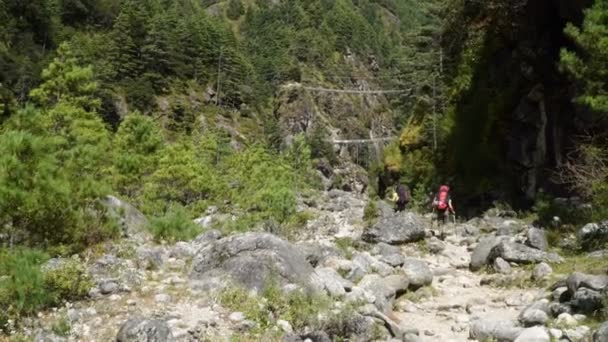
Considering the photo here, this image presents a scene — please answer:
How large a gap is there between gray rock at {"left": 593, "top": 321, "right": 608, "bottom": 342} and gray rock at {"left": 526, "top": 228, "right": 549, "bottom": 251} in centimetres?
687

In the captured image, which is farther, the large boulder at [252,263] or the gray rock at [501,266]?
the gray rock at [501,266]

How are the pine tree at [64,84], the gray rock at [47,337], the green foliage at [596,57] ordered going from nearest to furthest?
the gray rock at [47,337], the green foliage at [596,57], the pine tree at [64,84]

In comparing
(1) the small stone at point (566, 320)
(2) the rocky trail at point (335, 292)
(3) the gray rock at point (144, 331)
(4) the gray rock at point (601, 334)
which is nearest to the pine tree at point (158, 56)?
(2) the rocky trail at point (335, 292)

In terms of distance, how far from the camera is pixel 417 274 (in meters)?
12.2

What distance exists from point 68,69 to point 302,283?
74.4 feet

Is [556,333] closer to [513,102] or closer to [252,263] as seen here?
[252,263]

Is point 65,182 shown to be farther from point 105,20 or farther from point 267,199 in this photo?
point 105,20

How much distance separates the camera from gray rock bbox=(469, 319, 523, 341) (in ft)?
26.4

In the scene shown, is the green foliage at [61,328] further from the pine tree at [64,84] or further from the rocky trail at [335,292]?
the pine tree at [64,84]

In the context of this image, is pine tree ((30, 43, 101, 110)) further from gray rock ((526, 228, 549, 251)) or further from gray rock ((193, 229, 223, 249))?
gray rock ((526, 228, 549, 251))

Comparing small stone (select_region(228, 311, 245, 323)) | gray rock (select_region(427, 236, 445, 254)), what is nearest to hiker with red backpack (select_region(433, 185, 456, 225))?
gray rock (select_region(427, 236, 445, 254))

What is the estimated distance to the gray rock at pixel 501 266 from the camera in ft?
41.1

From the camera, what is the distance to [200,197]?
28.1 metres

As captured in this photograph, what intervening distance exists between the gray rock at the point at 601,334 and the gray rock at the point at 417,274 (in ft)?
16.6
